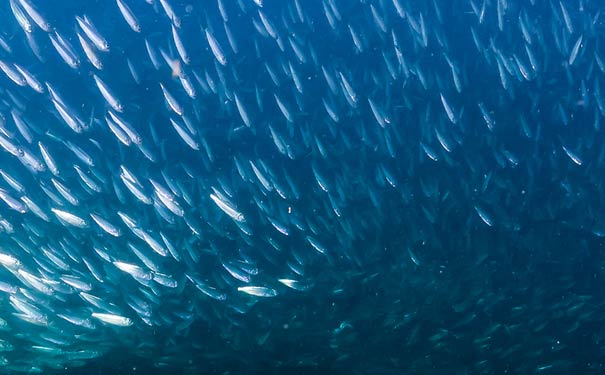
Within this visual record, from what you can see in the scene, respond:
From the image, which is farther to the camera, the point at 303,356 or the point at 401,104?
the point at 303,356

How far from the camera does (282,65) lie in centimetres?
730

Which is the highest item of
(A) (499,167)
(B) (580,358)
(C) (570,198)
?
(A) (499,167)

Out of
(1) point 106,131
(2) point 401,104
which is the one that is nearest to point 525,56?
(2) point 401,104

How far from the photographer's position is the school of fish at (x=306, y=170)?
7.09m

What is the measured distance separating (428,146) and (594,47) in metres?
2.99

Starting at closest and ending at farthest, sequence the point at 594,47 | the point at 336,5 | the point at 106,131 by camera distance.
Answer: the point at 336,5 → the point at 594,47 → the point at 106,131

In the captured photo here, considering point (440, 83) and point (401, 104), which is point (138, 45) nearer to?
point (401, 104)

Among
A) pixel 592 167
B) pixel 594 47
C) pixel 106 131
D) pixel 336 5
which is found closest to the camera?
pixel 336 5

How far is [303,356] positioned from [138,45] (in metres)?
9.96

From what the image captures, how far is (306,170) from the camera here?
29.7 feet

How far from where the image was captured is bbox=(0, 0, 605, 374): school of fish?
7086 mm

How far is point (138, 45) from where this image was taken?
24.1ft

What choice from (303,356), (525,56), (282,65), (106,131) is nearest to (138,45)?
(106,131)

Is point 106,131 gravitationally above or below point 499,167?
above
